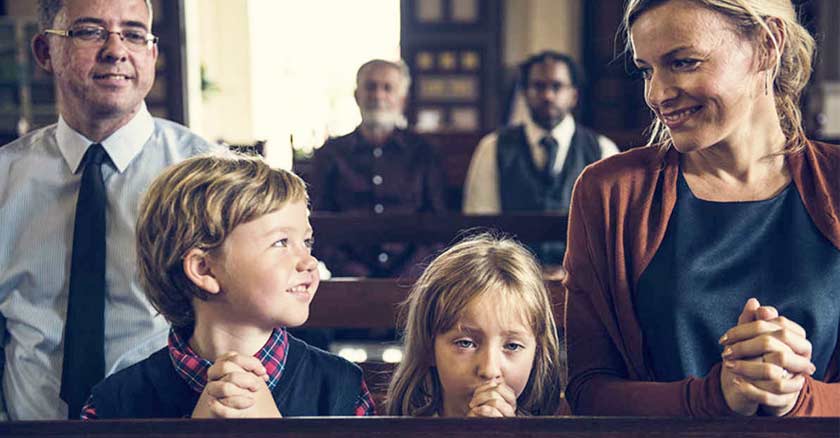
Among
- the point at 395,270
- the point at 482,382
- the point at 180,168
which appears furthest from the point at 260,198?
the point at 395,270

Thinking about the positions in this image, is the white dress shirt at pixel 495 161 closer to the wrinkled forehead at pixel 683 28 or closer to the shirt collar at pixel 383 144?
the shirt collar at pixel 383 144

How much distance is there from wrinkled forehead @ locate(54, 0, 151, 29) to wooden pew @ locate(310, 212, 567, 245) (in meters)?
1.42

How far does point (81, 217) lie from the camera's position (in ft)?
5.89

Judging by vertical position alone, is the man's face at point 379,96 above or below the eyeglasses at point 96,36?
below

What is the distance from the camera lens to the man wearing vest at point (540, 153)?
13.1 feet

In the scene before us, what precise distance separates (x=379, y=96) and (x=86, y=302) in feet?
8.13

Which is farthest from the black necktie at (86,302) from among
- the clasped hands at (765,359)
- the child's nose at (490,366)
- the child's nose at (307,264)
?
the clasped hands at (765,359)

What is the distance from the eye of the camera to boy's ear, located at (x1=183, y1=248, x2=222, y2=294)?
145 centimetres

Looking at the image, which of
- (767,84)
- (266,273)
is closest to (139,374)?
(266,273)

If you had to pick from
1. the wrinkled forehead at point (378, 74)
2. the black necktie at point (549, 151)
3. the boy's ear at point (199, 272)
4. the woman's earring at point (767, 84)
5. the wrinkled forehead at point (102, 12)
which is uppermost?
the wrinkled forehead at point (102, 12)

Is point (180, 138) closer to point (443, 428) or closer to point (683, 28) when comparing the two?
point (683, 28)

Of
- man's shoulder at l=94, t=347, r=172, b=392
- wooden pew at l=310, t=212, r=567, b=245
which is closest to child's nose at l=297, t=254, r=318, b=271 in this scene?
man's shoulder at l=94, t=347, r=172, b=392

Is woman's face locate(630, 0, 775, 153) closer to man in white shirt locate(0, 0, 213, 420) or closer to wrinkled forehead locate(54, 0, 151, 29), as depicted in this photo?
man in white shirt locate(0, 0, 213, 420)

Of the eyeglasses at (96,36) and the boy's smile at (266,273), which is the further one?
the eyeglasses at (96,36)
